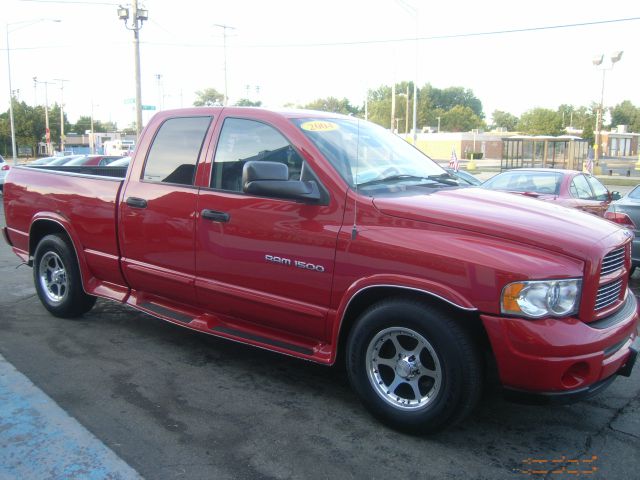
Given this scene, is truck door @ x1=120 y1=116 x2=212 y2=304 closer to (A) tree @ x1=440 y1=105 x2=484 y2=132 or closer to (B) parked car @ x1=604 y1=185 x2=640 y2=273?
(B) parked car @ x1=604 y1=185 x2=640 y2=273

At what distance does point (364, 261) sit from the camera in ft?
11.6

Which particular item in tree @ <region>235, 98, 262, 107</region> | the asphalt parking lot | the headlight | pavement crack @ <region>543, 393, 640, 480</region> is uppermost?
tree @ <region>235, 98, 262, 107</region>

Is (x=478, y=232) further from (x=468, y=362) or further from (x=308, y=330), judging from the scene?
(x=308, y=330)

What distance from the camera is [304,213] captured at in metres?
3.82

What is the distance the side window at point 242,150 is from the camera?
4145 mm

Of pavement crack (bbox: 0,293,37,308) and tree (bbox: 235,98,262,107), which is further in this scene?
pavement crack (bbox: 0,293,37,308)

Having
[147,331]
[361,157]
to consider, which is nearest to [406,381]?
[361,157]

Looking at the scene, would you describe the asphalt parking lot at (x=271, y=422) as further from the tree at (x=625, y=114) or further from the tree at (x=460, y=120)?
the tree at (x=625, y=114)

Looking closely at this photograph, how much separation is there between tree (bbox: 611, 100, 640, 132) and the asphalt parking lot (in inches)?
4842

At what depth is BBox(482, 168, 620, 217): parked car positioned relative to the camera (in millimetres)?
9359

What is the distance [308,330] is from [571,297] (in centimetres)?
162

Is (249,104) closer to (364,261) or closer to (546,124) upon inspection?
(364,261)

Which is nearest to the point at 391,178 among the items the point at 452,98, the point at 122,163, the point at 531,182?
the point at 531,182

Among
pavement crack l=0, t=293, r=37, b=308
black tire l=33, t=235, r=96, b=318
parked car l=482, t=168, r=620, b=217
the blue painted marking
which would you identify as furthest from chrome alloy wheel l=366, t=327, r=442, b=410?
parked car l=482, t=168, r=620, b=217
